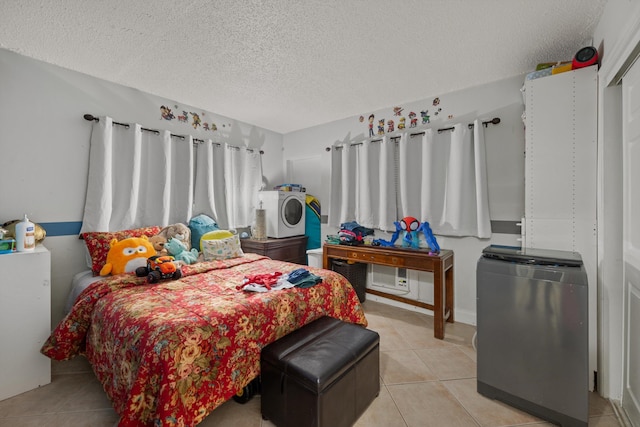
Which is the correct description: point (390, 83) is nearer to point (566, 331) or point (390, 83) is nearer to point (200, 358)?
point (566, 331)

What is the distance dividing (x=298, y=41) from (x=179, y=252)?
2114mm

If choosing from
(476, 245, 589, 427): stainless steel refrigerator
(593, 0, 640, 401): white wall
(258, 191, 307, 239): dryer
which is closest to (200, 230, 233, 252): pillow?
(258, 191, 307, 239): dryer

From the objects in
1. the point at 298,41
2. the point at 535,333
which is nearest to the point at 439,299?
the point at 535,333

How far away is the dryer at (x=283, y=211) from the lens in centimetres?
364

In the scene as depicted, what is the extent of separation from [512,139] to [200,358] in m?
3.03

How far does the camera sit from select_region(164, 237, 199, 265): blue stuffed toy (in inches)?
102

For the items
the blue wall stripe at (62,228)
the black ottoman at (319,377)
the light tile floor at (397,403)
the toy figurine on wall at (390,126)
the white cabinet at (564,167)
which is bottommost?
the light tile floor at (397,403)

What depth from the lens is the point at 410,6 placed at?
64.4 inches

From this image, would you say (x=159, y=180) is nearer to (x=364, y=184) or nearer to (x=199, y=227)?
(x=199, y=227)

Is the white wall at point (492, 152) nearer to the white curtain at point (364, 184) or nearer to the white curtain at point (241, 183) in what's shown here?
the white curtain at point (364, 184)

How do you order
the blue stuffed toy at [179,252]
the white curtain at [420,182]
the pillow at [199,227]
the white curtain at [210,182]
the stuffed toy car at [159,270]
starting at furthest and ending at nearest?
the white curtain at [210,182], the pillow at [199,227], the white curtain at [420,182], the blue stuffed toy at [179,252], the stuffed toy car at [159,270]

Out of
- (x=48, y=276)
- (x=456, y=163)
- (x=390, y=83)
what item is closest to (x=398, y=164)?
(x=456, y=163)

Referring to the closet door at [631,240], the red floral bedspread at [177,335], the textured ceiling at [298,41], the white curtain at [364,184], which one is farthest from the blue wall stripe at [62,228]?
the closet door at [631,240]

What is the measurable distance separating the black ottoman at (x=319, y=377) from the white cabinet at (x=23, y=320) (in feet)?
5.27
